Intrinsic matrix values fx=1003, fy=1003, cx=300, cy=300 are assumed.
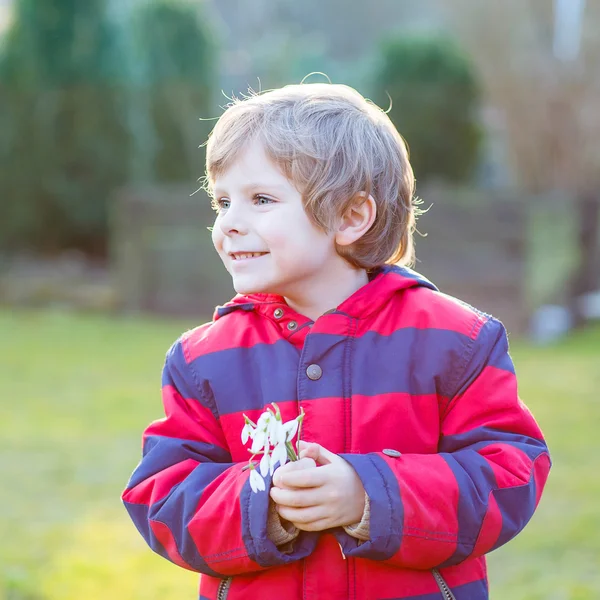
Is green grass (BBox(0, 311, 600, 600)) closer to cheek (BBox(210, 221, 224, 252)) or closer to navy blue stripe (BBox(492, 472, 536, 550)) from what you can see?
navy blue stripe (BBox(492, 472, 536, 550))

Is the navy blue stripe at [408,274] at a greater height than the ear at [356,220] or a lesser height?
lesser

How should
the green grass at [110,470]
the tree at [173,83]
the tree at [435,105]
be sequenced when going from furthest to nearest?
the tree at [173,83] → the tree at [435,105] → the green grass at [110,470]

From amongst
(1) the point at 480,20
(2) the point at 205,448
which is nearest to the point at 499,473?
(2) the point at 205,448

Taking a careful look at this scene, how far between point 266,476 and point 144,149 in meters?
9.69

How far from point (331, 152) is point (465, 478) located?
2.12ft

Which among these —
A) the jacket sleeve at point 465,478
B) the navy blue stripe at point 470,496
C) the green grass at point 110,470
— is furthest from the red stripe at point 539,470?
the green grass at point 110,470

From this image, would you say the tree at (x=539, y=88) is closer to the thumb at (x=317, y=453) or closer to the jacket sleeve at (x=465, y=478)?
the jacket sleeve at (x=465, y=478)

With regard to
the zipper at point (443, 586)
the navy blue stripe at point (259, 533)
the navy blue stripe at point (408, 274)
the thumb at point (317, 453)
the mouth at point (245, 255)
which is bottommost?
the zipper at point (443, 586)

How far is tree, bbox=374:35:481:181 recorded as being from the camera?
34.3 ft

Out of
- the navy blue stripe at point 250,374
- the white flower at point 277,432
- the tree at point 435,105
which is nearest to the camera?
the white flower at point 277,432

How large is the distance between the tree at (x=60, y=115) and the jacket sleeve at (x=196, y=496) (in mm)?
9181

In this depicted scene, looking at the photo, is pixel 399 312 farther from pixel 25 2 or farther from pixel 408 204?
pixel 25 2

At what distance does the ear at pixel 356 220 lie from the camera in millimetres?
1944

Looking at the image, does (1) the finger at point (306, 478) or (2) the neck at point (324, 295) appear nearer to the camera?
(1) the finger at point (306, 478)
